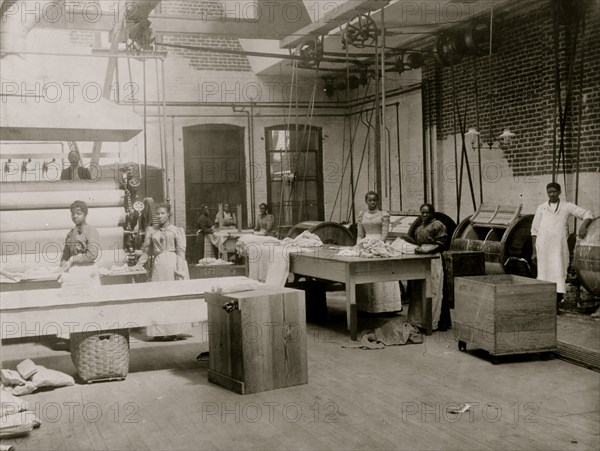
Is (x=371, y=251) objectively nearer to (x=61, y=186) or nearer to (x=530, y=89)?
(x=61, y=186)

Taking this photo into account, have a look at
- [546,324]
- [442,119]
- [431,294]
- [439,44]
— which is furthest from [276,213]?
[546,324]

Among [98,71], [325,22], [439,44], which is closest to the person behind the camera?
[325,22]

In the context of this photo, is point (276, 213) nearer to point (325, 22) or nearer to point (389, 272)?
point (325, 22)

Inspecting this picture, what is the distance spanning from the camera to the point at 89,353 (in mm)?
5715

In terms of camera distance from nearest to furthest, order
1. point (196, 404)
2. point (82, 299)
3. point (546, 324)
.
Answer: point (196, 404) < point (82, 299) < point (546, 324)

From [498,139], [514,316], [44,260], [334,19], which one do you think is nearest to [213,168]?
[334,19]

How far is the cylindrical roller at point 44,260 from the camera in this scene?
799cm

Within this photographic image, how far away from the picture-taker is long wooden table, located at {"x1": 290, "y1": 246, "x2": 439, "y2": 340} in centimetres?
712

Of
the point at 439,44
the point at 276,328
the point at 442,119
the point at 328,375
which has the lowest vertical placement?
the point at 328,375

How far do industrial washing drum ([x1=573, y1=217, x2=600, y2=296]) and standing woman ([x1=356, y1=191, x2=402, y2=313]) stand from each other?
2.18m

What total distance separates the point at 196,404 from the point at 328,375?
1251 millimetres

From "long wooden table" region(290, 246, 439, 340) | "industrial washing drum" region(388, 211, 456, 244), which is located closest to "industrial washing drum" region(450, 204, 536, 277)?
"industrial washing drum" region(388, 211, 456, 244)

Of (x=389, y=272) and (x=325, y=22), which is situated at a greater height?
(x=325, y=22)

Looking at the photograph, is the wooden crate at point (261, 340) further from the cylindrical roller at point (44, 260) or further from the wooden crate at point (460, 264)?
the cylindrical roller at point (44, 260)
